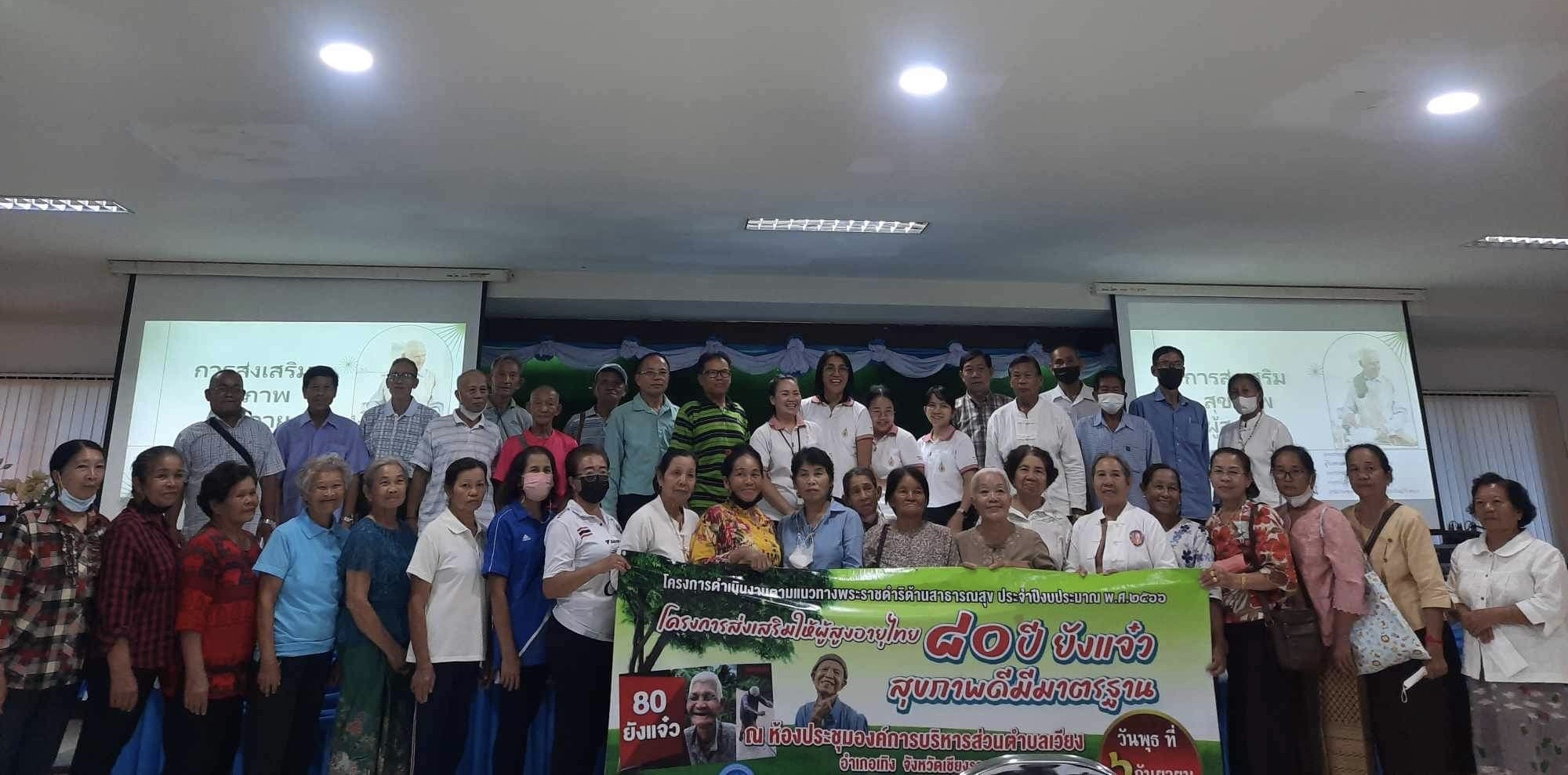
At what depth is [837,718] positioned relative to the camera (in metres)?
3.17

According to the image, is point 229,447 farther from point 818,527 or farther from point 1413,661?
point 1413,661

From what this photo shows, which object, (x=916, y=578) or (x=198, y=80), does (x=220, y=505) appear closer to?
(x=198, y=80)

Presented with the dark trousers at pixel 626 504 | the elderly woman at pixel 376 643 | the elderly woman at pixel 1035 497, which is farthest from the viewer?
the dark trousers at pixel 626 504

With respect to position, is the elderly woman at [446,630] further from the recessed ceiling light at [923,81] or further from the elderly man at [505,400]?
the recessed ceiling light at [923,81]

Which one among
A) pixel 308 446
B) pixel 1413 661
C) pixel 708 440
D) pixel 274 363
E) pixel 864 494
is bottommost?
pixel 1413 661

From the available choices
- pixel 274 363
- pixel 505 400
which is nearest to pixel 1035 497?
pixel 505 400

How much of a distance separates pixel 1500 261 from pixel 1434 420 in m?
2.46

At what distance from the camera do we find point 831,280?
757 cm

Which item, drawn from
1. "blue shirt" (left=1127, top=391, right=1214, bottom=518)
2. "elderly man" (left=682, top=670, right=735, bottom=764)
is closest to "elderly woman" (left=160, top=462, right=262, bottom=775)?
"elderly man" (left=682, top=670, right=735, bottom=764)

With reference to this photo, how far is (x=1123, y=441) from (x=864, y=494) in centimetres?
221

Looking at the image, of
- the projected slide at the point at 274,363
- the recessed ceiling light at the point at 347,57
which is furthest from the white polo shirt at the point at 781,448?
the projected slide at the point at 274,363

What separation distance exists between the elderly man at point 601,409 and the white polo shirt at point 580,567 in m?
2.11

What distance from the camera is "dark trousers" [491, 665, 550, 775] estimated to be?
3.33 meters

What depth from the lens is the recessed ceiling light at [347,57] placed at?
402 centimetres
